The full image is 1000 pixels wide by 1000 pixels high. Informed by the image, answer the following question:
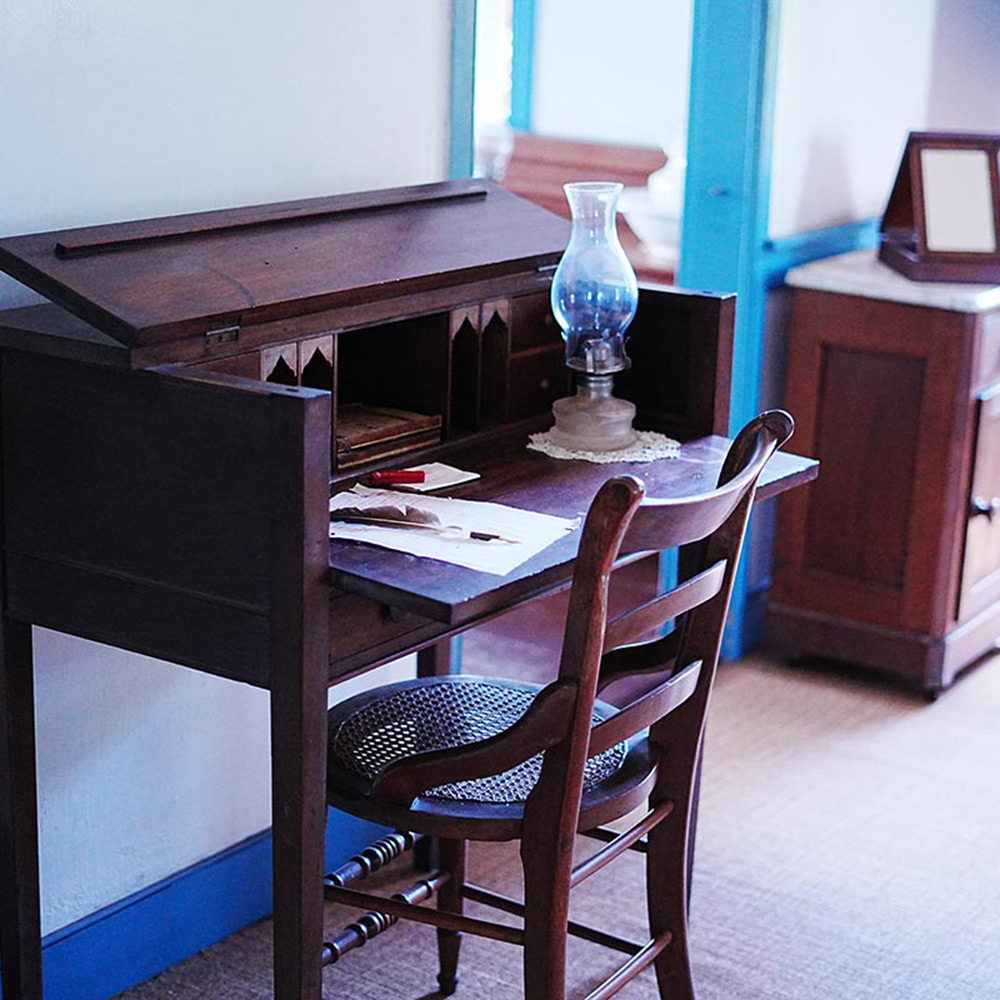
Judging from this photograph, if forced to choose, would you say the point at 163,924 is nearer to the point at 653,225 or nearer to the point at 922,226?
the point at 922,226

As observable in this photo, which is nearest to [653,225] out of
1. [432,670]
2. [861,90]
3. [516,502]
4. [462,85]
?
[861,90]

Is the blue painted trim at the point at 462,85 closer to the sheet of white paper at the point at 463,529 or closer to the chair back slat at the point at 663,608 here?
the sheet of white paper at the point at 463,529

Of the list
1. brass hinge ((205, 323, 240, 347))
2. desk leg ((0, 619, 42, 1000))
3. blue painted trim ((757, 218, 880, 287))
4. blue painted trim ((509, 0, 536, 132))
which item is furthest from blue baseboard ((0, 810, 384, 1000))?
blue painted trim ((509, 0, 536, 132))

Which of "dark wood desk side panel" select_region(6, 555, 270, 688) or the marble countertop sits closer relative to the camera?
"dark wood desk side panel" select_region(6, 555, 270, 688)

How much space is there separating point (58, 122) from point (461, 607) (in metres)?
0.89

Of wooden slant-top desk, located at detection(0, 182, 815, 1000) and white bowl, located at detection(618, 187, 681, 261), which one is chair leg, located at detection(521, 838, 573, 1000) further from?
white bowl, located at detection(618, 187, 681, 261)

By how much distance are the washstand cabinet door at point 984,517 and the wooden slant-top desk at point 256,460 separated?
57.7 inches

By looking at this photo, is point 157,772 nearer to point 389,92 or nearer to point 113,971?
point 113,971

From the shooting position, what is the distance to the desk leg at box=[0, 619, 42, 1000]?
2.15m

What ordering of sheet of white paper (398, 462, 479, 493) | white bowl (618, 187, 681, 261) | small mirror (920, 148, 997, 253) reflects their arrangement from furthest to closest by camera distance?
1. white bowl (618, 187, 681, 261)
2. small mirror (920, 148, 997, 253)
3. sheet of white paper (398, 462, 479, 493)

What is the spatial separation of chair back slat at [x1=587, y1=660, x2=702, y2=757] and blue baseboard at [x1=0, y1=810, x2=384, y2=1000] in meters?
0.88

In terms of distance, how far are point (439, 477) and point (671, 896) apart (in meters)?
0.67

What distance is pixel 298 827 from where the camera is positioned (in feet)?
6.27

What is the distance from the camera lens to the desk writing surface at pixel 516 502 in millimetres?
1842
